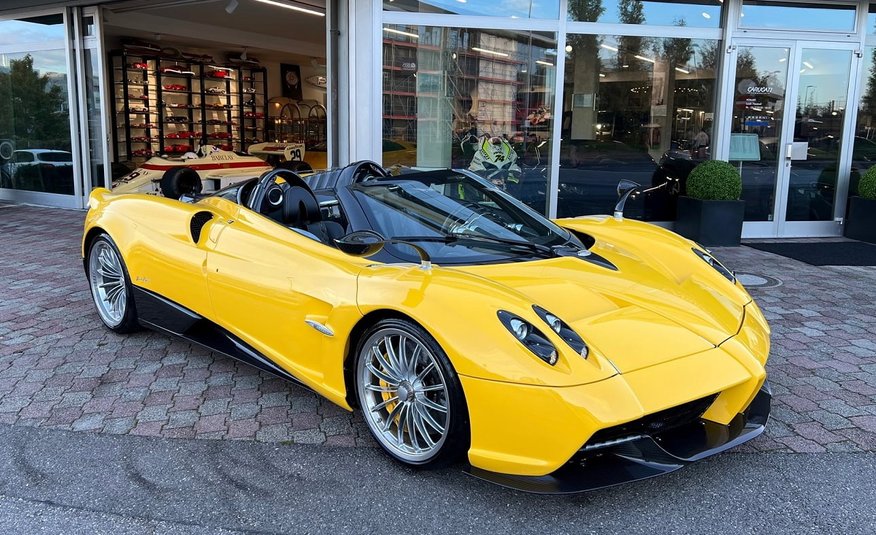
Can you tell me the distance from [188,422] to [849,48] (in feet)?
29.4

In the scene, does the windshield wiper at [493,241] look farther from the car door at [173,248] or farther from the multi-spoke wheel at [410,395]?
the car door at [173,248]

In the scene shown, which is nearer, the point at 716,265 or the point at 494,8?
the point at 716,265

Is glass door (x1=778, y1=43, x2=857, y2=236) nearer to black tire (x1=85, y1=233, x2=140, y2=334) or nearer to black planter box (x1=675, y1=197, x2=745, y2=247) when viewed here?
black planter box (x1=675, y1=197, x2=745, y2=247)

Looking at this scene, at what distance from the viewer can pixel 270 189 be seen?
350cm

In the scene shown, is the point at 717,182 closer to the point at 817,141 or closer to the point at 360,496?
the point at 817,141

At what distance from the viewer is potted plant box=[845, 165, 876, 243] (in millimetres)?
8258

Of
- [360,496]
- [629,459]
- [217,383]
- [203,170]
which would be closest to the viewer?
[629,459]

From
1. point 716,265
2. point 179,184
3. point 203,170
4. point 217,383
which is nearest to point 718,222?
point 716,265

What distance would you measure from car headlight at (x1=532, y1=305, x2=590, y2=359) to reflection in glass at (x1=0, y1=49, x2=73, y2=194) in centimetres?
1028

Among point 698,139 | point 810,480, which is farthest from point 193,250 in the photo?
point 698,139

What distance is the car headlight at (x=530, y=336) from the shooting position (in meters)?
2.30

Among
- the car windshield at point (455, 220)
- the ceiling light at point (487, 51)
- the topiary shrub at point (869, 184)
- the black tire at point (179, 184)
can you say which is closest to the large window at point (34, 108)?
the ceiling light at point (487, 51)

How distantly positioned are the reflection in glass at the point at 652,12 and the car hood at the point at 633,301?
18.6ft

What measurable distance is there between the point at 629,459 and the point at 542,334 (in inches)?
19.6
